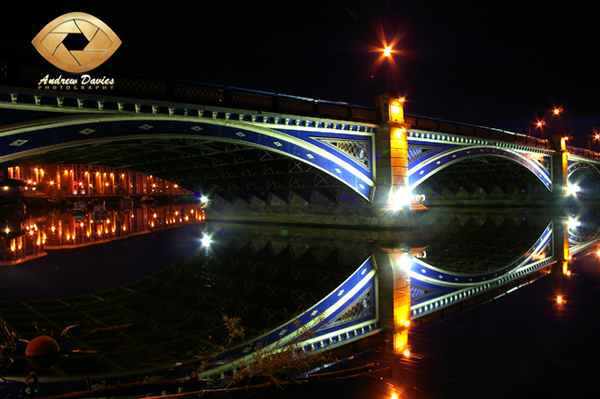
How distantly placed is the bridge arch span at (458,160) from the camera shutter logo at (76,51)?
20.1 m

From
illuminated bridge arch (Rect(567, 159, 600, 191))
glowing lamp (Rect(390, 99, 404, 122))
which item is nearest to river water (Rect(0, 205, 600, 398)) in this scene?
glowing lamp (Rect(390, 99, 404, 122))

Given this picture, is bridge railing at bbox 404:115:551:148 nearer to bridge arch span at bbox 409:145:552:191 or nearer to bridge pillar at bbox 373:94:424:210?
bridge arch span at bbox 409:145:552:191

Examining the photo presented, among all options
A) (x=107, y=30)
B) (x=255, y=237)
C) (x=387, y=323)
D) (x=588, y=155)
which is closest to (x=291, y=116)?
(x=255, y=237)

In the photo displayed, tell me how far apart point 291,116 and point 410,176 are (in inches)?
427

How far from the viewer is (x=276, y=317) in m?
8.28

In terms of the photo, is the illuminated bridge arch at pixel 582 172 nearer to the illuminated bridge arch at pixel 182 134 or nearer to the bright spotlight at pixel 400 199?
the bright spotlight at pixel 400 199

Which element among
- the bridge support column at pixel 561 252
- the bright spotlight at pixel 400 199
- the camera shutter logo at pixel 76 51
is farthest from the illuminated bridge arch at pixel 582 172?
the camera shutter logo at pixel 76 51

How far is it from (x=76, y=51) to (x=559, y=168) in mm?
54362

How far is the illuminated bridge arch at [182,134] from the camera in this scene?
1409 cm

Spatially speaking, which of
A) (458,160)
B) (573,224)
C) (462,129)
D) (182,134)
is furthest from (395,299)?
(462,129)

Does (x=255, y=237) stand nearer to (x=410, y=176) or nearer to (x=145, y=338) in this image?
(x=410, y=176)

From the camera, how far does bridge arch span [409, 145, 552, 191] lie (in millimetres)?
28953

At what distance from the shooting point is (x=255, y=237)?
25.2 metres

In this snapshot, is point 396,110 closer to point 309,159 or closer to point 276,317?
point 309,159
